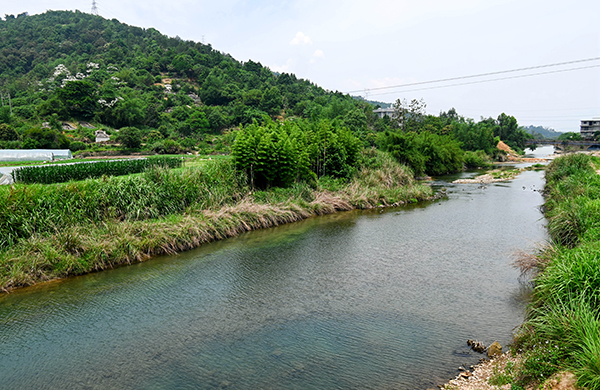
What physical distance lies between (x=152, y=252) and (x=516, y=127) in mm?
122066

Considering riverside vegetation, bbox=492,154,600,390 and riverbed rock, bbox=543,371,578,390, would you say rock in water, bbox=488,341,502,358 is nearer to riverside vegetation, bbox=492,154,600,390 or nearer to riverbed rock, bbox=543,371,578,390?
riverside vegetation, bbox=492,154,600,390

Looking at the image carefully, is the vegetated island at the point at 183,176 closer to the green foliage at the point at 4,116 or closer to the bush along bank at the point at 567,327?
the green foliage at the point at 4,116

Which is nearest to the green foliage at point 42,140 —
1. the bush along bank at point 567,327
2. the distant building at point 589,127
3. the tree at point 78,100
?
the tree at point 78,100

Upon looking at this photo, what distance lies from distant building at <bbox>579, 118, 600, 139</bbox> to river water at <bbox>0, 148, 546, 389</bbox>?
136920mm

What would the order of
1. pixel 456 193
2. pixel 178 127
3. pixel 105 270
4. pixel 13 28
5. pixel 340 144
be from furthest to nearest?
pixel 13 28
pixel 178 127
pixel 456 193
pixel 340 144
pixel 105 270

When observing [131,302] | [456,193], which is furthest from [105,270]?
[456,193]

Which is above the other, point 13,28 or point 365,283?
point 13,28

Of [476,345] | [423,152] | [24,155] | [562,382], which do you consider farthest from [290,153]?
[423,152]

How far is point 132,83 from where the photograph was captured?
101375 mm

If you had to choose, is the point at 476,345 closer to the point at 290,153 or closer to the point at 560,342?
the point at 560,342

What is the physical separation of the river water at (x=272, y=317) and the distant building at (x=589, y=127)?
13692 cm

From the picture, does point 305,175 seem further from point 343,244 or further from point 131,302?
point 131,302

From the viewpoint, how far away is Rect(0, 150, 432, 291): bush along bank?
13375 millimetres

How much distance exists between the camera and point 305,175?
26.5 metres
